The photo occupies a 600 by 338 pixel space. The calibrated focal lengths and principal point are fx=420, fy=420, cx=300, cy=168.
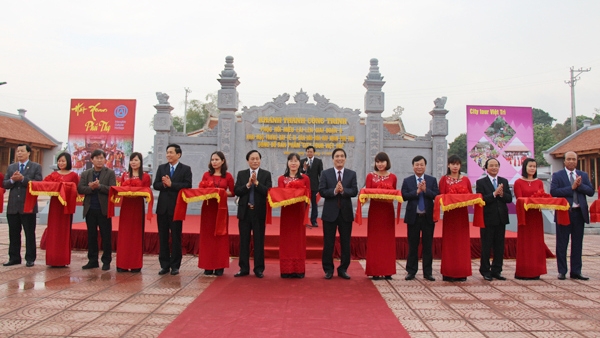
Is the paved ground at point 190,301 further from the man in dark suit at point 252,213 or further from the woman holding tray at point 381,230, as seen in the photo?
the man in dark suit at point 252,213

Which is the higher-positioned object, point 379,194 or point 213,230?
point 379,194

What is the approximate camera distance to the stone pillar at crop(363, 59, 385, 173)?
873 centimetres

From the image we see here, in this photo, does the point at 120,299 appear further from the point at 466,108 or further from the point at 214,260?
the point at 466,108

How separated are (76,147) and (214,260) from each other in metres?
8.54

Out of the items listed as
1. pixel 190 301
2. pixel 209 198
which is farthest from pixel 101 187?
pixel 190 301

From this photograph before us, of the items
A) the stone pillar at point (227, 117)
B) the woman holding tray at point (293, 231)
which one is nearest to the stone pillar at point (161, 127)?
the stone pillar at point (227, 117)

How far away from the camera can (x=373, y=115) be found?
8797mm

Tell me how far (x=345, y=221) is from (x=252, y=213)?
3.21 feet

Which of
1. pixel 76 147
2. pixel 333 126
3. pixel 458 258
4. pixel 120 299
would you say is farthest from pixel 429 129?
pixel 76 147

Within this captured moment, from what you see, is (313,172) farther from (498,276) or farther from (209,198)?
(498,276)

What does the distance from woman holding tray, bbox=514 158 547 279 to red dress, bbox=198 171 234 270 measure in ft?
10.2

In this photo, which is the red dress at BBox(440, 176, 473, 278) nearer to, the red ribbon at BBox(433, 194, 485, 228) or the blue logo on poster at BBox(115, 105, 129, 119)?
the red ribbon at BBox(433, 194, 485, 228)

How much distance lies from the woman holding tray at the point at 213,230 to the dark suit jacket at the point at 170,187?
0.24 m

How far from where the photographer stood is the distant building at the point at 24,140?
54.4 ft
